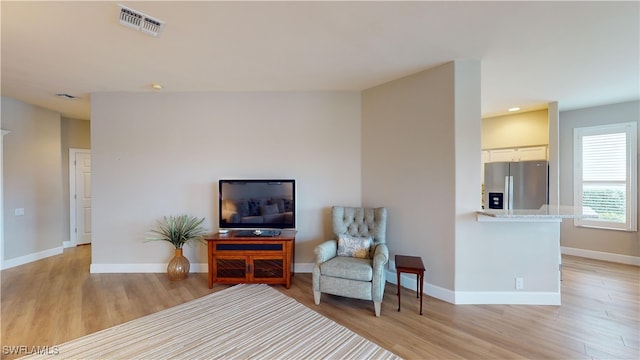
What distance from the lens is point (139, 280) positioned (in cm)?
360

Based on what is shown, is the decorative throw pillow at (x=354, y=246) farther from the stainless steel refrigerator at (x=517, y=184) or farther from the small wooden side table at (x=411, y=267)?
the stainless steel refrigerator at (x=517, y=184)

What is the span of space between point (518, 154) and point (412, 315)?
4197mm

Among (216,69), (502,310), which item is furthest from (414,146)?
(216,69)

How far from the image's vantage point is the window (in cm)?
428

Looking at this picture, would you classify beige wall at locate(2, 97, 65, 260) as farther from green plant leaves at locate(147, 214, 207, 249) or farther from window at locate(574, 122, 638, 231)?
window at locate(574, 122, 638, 231)

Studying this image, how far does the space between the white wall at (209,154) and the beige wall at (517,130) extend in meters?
3.30

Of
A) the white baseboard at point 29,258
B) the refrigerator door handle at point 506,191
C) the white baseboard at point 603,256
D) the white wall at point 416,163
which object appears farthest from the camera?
the refrigerator door handle at point 506,191

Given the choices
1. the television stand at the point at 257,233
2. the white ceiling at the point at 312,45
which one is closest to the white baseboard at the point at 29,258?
the white ceiling at the point at 312,45

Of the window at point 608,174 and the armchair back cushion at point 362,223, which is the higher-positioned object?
the window at point 608,174

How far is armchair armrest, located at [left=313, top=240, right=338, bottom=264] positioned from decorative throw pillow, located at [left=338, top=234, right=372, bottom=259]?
0.08m

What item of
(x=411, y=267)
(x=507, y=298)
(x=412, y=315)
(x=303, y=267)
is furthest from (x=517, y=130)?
(x=303, y=267)

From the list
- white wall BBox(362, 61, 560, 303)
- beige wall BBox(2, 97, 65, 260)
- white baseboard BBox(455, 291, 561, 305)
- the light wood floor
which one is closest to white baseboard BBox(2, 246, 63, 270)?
beige wall BBox(2, 97, 65, 260)

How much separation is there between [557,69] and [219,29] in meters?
3.85

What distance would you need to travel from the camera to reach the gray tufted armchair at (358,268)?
2672mm
